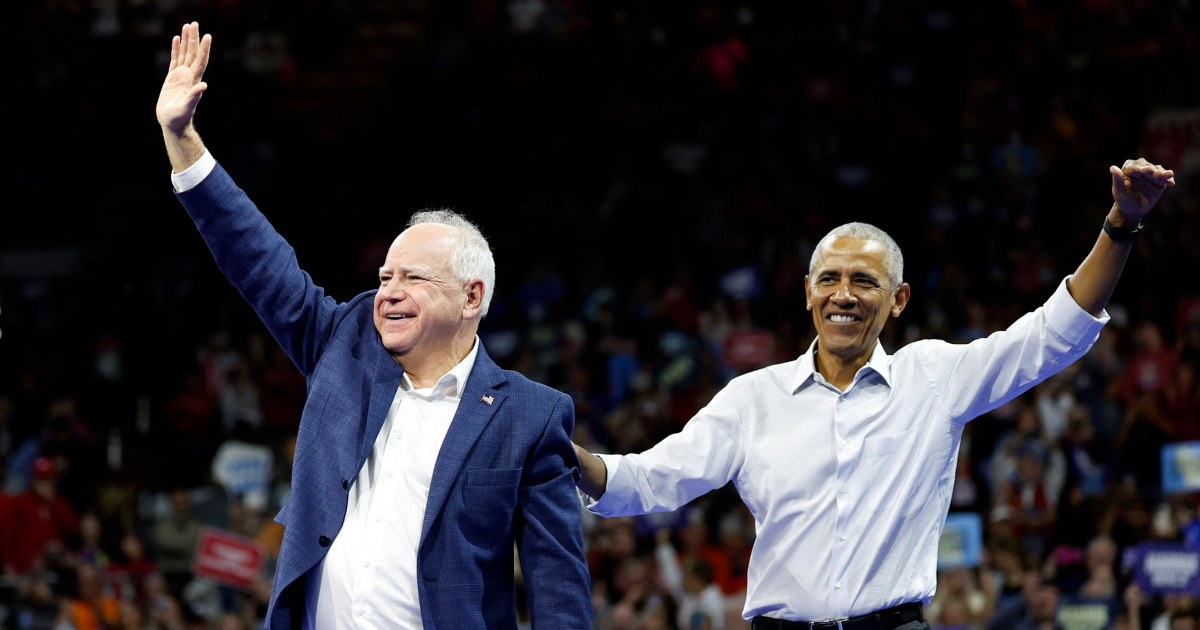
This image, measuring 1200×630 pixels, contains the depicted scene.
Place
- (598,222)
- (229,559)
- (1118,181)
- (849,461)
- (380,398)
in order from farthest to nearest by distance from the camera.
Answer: (598,222) → (229,559) → (849,461) → (1118,181) → (380,398)

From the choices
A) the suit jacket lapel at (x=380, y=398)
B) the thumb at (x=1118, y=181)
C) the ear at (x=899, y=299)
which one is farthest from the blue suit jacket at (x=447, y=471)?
the thumb at (x=1118, y=181)

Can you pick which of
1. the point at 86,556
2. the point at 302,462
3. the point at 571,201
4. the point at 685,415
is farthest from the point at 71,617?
the point at 302,462

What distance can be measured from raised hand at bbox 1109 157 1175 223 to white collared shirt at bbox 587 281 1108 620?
23 cm

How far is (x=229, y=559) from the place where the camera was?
9023mm

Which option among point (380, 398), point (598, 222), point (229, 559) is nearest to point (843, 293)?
point (380, 398)

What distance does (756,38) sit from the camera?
13.3 metres

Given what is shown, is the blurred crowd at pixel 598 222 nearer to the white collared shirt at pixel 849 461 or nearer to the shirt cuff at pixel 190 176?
the white collared shirt at pixel 849 461

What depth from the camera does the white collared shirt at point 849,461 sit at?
379cm

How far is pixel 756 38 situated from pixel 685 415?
4.11m

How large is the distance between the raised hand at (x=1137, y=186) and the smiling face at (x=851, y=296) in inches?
23.4

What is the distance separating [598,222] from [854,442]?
8.79 meters

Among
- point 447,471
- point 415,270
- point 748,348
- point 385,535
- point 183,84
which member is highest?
point 748,348

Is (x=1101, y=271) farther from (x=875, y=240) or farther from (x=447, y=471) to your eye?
(x=447, y=471)

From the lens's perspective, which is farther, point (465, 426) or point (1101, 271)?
point (1101, 271)
